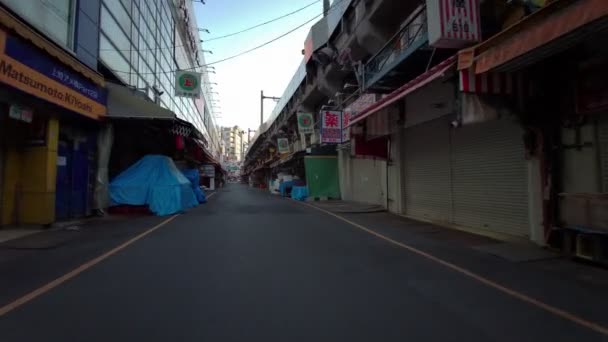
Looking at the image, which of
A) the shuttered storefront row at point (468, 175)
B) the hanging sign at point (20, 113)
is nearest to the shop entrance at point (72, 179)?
the hanging sign at point (20, 113)

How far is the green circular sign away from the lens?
20453 mm

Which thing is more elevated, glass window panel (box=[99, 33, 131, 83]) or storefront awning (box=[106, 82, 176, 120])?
glass window panel (box=[99, 33, 131, 83])

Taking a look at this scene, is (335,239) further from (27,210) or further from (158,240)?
(27,210)

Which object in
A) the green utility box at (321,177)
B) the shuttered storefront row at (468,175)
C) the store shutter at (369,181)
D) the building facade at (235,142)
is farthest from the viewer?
the building facade at (235,142)

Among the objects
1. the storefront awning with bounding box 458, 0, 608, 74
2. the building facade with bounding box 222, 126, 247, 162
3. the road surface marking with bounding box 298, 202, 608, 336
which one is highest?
the building facade with bounding box 222, 126, 247, 162

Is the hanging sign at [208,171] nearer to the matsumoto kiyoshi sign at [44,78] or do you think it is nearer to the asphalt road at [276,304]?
the matsumoto kiyoshi sign at [44,78]

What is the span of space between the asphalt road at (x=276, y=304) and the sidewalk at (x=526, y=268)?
0.49 m

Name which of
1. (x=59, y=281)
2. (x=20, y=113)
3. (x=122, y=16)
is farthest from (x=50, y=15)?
(x=59, y=281)

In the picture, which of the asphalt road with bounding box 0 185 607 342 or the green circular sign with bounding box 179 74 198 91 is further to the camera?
the green circular sign with bounding box 179 74 198 91

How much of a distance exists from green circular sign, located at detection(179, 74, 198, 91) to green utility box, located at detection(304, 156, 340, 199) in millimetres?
8699

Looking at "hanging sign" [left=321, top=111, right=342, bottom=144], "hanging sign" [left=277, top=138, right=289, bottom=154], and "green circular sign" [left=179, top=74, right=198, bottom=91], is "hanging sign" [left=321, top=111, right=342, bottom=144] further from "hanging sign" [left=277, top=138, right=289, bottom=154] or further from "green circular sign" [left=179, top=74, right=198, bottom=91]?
"hanging sign" [left=277, top=138, right=289, bottom=154]

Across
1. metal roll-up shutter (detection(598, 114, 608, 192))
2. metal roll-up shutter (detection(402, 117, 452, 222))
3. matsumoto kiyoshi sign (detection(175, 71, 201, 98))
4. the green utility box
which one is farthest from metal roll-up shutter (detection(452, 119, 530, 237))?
the green utility box

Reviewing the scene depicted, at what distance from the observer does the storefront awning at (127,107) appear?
14.4 meters

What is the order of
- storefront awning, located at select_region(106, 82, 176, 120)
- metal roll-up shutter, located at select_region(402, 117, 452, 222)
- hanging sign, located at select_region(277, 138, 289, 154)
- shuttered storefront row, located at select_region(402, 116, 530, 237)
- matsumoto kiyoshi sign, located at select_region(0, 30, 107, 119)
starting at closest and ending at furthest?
matsumoto kiyoshi sign, located at select_region(0, 30, 107, 119) → shuttered storefront row, located at select_region(402, 116, 530, 237) → metal roll-up shutter, located at select_region(402, 117, 452, 222) → storefront awning, located at select_region(106, 82, 176, 120) → hanging sign, located at select_region(277, 138, 289, 154)
